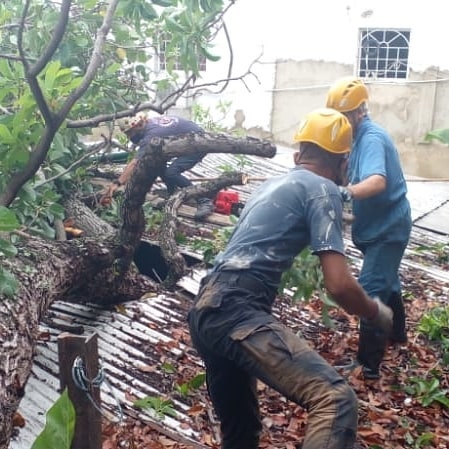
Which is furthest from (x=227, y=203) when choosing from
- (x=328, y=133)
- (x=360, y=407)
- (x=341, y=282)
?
(x=341, y=282)

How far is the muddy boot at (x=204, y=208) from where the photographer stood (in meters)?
7.67

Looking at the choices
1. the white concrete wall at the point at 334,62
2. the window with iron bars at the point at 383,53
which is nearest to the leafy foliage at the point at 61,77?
the white concrete wall at the point at 334,62

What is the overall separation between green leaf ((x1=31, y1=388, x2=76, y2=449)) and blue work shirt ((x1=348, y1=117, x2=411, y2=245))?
9.94 ft

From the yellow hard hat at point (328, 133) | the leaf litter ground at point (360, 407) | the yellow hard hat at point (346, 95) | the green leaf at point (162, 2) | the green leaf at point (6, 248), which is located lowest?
the leaf litter ground at point (360, 407)

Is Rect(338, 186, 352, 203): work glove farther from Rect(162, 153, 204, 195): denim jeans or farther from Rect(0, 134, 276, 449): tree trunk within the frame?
Rect(162, 153, 204, 195): denim jeans

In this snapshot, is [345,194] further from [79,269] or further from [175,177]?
[175,177]

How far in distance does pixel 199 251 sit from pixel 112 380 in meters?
2.35

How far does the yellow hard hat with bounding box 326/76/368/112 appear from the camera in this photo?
459 cm

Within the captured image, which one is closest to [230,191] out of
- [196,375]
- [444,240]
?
[444,240]

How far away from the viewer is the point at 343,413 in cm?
300

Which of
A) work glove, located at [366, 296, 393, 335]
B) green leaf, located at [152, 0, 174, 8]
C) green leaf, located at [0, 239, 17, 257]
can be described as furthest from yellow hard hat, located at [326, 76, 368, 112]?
green leaf, located at [0, 239, 17, 257]

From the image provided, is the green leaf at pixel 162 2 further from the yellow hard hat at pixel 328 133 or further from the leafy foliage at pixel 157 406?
the leafy foliage at pixel 157 406

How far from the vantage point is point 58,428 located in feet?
6.17

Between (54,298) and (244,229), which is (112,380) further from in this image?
(244,229)
